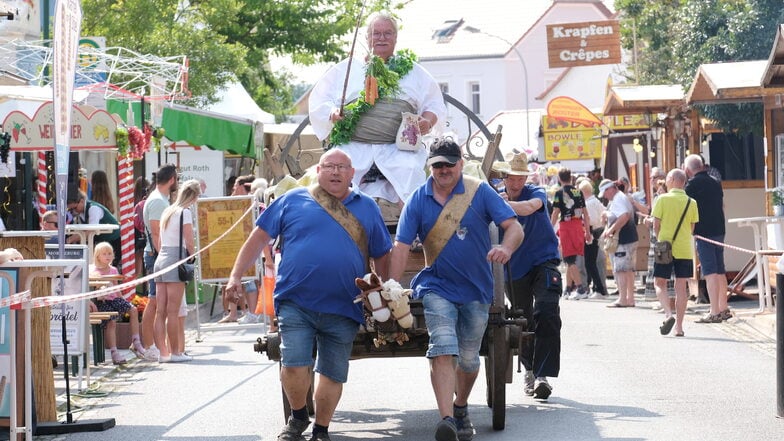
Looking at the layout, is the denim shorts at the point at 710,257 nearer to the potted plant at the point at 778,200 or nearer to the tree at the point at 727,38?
the potted plant at the point at 778,200

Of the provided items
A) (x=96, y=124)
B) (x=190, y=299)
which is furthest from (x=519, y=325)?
(x=190, y=299)

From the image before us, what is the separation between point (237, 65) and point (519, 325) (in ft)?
64.7

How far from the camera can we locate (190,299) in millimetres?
20906

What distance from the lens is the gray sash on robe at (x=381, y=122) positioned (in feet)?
34.9

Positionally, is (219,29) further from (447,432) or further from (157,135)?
(447,432)

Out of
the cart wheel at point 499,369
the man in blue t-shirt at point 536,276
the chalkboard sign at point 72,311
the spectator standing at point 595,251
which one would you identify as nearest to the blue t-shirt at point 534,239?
the man in blue t-shirt at point 536,276

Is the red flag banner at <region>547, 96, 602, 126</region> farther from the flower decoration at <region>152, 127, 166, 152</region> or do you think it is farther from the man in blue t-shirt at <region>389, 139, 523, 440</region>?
the man in blue t-shirt at <region>389, 139, 523, 440</region>

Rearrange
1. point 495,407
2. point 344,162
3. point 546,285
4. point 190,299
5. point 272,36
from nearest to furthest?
point 344,162, point 495,407, point 546,285, point 190,299, point 272,36

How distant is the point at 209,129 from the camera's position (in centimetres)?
2077

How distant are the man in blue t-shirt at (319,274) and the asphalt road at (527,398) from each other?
0.93 metres

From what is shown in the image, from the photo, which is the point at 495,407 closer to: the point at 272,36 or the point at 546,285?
the point at 546,285

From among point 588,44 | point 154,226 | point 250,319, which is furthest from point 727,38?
point 588,44

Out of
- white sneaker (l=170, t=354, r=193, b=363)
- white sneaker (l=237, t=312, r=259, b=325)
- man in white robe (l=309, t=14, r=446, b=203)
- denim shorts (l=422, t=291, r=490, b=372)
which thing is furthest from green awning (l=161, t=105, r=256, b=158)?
denim shorts (l=422, t=291, r=490, b=372)

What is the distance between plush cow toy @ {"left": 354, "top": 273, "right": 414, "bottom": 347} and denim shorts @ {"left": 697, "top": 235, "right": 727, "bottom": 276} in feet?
30.7
